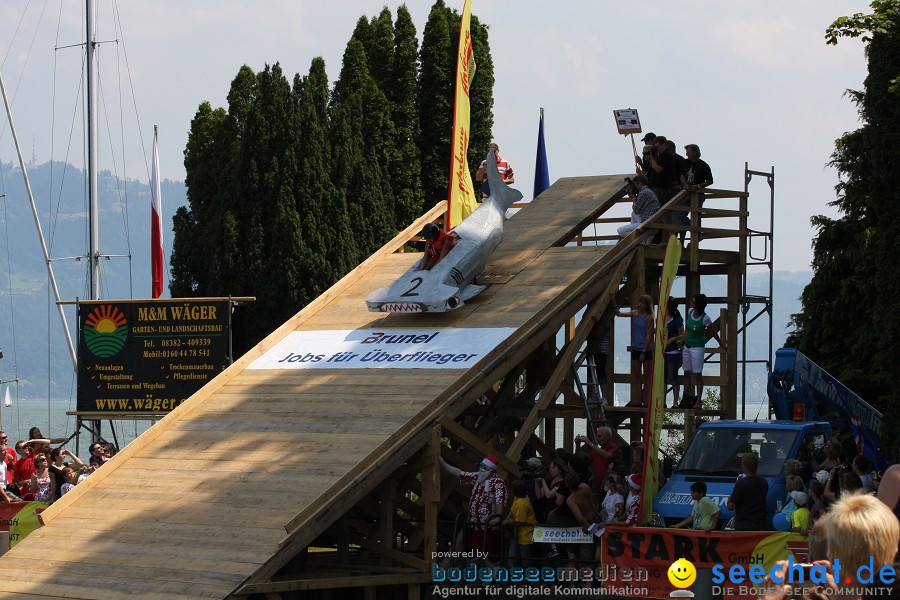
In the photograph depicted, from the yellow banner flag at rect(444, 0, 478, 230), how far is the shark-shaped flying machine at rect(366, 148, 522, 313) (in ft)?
2.09

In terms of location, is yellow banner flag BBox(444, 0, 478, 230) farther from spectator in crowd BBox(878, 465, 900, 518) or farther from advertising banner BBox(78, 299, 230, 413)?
spectator in crowd BBox(878, 465, 900, 518)

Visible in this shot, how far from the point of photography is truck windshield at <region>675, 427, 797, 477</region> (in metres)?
16.4

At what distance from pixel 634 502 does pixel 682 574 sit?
2.29 meters

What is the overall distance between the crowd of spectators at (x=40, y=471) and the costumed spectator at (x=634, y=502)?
765 cm

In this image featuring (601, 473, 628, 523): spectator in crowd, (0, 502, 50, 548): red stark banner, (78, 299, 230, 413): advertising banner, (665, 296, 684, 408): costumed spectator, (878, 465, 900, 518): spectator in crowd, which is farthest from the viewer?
(78, 299, 230, 413): advertising banner

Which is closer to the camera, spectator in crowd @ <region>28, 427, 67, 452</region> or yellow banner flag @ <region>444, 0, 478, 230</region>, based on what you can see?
yellow banner flag @ <region>444, 0, 478, 230</region>

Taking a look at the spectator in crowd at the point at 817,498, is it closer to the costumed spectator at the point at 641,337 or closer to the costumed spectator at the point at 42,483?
the costumed spectator at the point at 641,337

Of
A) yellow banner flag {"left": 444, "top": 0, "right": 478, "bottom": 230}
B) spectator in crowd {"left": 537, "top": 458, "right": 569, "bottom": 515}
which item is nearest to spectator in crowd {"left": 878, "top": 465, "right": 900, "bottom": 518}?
spectator in crowd {"left": 537, "top": 458, "right": 569, "bottom": 515}

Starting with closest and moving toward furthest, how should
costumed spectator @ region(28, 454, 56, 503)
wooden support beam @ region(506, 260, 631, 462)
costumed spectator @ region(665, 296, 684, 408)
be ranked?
1. wooden support beam @ region(506, 260, 631, 462)
2. costumed spectator @ region(665, 296, 684, 408)
3. costumed spectator @ region(28, 454, 56, 503)

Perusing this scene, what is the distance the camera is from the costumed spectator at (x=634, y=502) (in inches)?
610

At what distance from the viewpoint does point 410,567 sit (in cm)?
1603

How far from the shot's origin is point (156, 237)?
1271 inches

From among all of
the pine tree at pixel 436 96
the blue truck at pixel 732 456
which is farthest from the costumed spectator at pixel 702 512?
the pine tree at pixel 436 96

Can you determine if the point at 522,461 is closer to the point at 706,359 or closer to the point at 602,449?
the point at 602,449
